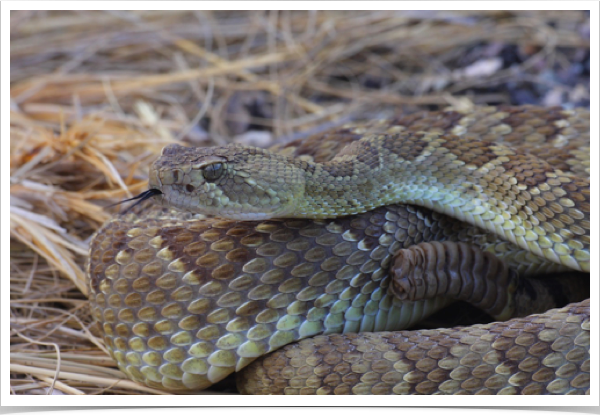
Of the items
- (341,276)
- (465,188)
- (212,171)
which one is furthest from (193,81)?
(341,276)

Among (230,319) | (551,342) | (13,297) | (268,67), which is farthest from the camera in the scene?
(268,67)

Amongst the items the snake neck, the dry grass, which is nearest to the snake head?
the snake neck

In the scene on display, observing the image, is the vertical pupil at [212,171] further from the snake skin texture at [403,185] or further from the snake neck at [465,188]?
the snake neck at [465,188]

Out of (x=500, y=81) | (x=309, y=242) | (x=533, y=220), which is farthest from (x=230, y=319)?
(x=500, y=81)

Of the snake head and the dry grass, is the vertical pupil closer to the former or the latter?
the snake head

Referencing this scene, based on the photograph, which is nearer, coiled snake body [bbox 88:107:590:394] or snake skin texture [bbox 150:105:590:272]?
coiled snake body [bbox 88:107:590:394]

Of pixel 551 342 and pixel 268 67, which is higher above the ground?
pixel 268 67

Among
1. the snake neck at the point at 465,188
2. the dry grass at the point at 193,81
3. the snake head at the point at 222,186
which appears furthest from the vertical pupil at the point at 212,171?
the dry grass at the point at 193,81

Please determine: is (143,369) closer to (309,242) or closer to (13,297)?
(309,242)
